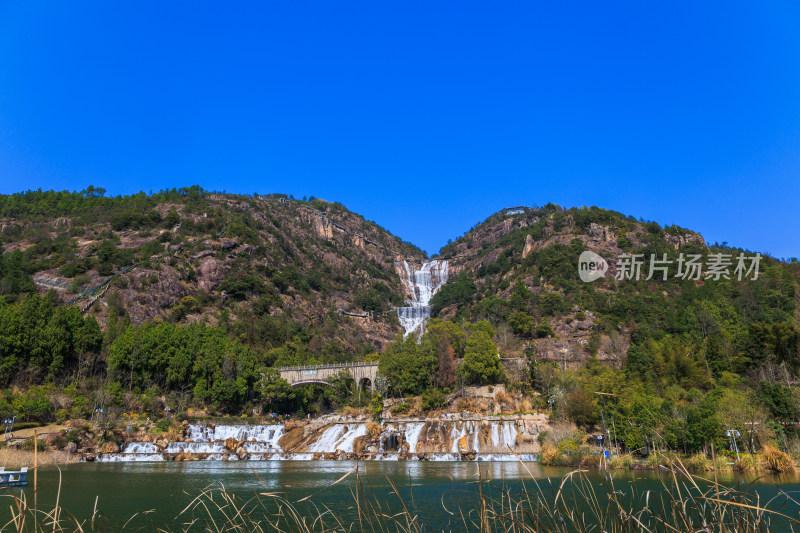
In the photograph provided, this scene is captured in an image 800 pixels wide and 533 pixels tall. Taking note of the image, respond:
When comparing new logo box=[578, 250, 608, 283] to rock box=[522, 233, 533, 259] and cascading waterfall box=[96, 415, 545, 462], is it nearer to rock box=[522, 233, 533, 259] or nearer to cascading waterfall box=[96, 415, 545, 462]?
rock box=[522, 233, 533, 259]

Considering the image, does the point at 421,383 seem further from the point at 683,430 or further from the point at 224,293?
the point at 224,293

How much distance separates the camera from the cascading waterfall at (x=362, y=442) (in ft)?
147

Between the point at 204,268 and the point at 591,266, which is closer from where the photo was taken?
the point at 204,268

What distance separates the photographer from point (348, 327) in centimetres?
11231

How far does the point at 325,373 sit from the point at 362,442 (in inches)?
912

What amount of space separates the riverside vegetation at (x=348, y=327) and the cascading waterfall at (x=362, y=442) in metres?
4.62

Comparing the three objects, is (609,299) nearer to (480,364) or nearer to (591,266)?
(591,266)

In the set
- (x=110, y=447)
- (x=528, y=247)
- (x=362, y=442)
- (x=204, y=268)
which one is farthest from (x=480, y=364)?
(x=528, y=247)

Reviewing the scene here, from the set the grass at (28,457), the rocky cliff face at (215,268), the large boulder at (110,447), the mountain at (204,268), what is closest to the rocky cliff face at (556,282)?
the rocky cliff face at (215,268)

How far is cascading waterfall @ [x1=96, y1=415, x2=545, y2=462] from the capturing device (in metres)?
44.7

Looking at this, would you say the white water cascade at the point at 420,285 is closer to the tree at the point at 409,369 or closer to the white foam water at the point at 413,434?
the tree at the point at 409,369

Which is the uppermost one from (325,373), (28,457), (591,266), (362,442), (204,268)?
(591,266)

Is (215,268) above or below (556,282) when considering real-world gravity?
above

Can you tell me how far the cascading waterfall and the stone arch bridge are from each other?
17.4 m
